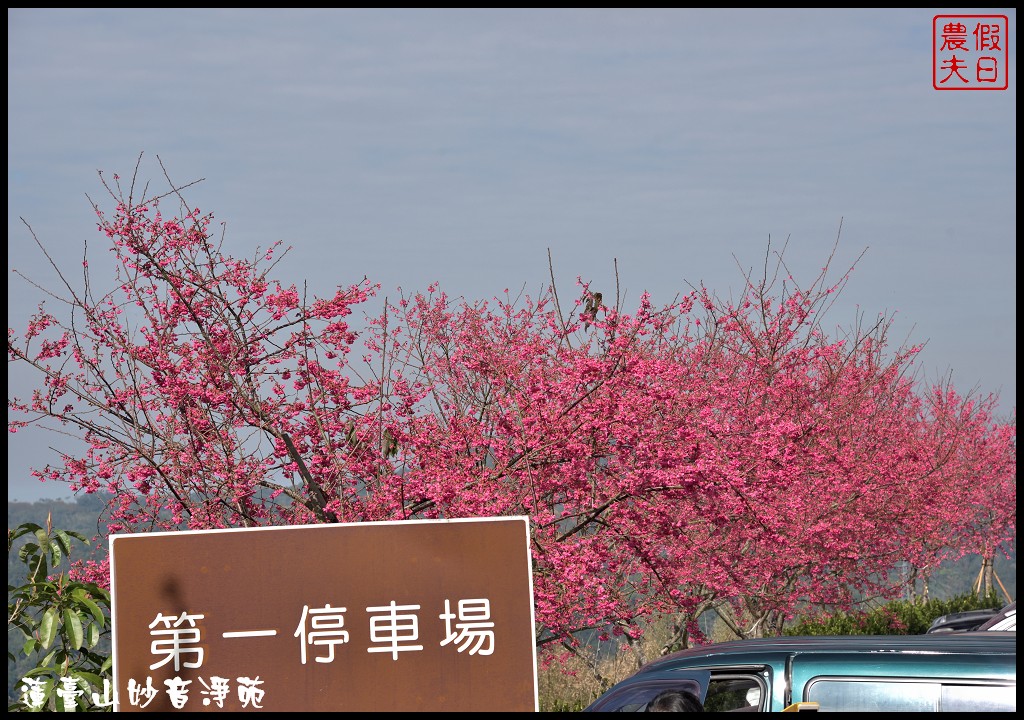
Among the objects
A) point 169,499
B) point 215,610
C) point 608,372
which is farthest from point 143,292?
point 215,610

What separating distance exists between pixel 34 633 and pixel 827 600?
1323 centimetres

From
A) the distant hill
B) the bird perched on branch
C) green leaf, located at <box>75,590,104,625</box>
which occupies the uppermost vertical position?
the bird perched on branch

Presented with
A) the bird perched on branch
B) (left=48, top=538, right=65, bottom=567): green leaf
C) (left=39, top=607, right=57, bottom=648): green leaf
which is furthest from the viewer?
the bird perched on branch

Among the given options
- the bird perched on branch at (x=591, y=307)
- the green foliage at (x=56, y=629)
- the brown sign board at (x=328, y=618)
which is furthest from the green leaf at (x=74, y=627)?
the bird perched on branch at (x=591, y=307)

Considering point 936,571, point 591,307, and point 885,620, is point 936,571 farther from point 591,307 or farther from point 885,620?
point 591,307

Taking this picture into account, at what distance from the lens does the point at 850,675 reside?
4.94 m

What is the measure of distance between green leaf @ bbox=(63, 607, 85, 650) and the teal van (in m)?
2.97

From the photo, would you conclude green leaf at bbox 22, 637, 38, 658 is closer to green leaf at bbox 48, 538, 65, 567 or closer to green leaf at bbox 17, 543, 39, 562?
green leaf at bbox 48, 538, 65, 567

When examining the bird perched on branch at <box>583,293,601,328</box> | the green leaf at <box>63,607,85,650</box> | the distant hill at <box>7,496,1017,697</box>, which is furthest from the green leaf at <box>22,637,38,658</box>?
the distant hill at <box>7,496,1017,697</box>

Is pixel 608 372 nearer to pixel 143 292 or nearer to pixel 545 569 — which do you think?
pixel 545 569

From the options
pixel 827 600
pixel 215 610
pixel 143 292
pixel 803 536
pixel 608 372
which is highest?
pixel 143 292

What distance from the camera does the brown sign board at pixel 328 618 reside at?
4.48 meters

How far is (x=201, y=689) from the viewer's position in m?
4.49

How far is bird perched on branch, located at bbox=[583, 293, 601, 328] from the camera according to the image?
10.5 meters
